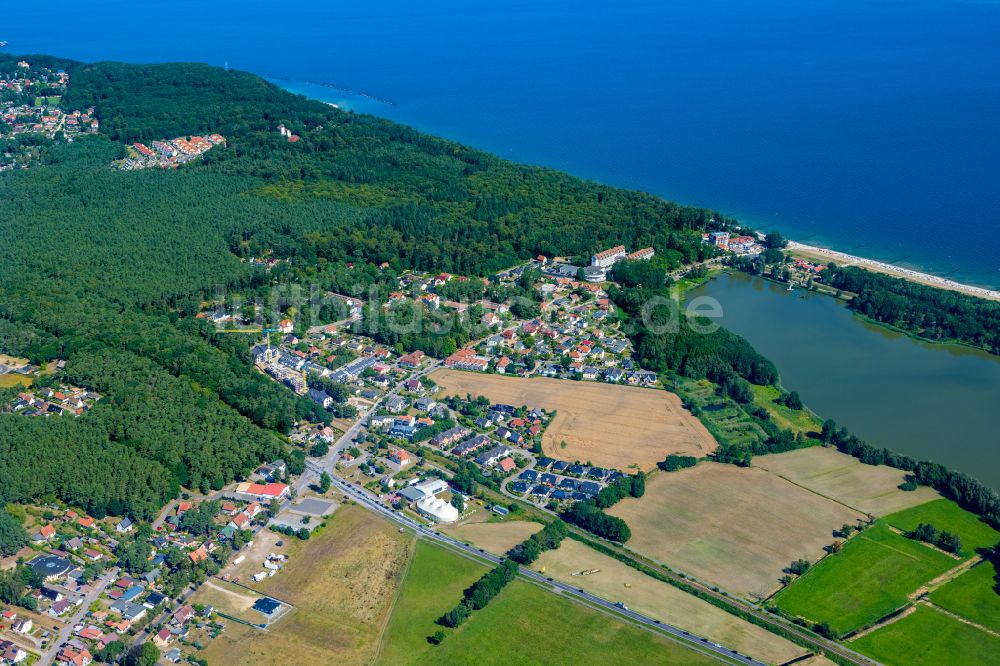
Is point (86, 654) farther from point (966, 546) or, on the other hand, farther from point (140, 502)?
point (966, 546)

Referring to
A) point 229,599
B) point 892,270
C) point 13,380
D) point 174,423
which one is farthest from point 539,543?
point 892,270

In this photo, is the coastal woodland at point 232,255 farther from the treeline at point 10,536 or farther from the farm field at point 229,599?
the farm field at point 229,599

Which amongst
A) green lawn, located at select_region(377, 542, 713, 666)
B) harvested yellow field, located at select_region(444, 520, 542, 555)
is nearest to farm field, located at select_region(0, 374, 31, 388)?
harvested yellow field, located at select_region(444, 520, 542, 555)

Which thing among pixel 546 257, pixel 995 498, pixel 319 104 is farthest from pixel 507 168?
pixel 995 498

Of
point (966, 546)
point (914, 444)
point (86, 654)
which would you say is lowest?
point (86, 654)

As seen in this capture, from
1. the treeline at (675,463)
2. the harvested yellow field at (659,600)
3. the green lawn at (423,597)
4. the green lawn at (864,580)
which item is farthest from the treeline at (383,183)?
the green lawn at (864,580)

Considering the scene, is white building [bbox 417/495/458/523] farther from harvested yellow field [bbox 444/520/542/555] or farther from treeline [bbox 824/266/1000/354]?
treeline [bbox 824/266/1000/354]
